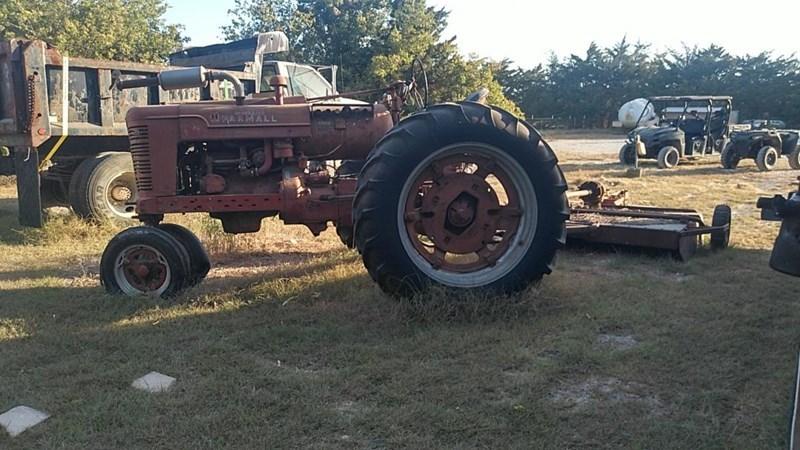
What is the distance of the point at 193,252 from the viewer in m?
4.77

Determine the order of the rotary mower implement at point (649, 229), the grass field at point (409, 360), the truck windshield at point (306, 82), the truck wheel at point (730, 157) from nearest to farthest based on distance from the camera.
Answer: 1. the grass field at point (409, 360)
2. the rotary mower implement at point (649, 229)
3. the truck windshield at point (306, 82)
4. the truck wheel at point (730, 157)

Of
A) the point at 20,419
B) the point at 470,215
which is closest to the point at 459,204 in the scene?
the point at 470,215

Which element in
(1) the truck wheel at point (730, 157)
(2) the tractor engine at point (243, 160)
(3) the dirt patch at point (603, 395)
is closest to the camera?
(3) the dirt patch at point (603, 395)

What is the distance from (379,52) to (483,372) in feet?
77.2

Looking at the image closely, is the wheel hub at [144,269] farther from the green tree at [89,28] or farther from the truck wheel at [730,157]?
the green tree at [89,28]

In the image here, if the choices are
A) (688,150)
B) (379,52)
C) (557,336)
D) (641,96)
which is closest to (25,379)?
(557,336)

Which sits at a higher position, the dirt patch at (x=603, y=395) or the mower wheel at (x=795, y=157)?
the mower wheel at (x=795, y=157)

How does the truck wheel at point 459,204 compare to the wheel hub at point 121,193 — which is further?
the wheel hub at point 121,193

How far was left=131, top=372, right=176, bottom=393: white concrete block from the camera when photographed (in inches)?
125

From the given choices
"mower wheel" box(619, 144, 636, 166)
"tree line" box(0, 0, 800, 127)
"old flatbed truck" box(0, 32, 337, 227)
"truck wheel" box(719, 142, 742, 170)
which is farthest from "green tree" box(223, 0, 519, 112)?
"old flatbed truck" box(0, 32, 337, 227)

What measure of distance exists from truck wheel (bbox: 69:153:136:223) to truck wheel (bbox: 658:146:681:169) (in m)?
12.4

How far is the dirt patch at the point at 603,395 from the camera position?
294 cm

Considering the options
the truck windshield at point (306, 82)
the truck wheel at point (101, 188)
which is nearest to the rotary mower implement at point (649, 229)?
the truck wheel at point (101, 188)

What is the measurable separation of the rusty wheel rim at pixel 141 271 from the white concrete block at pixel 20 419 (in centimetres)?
170
